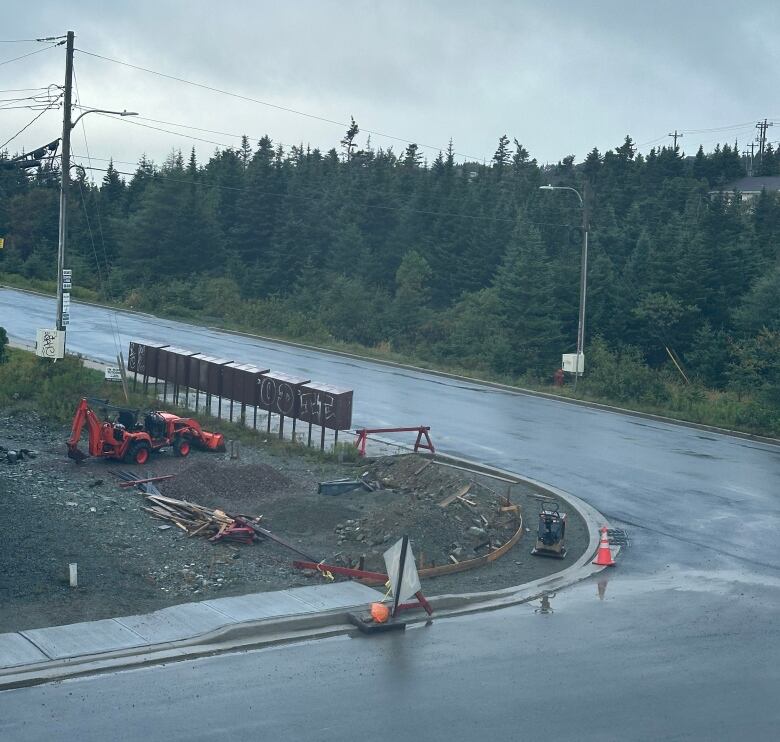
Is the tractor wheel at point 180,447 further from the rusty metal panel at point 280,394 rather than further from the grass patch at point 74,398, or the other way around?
the rusty metal panel at point 280,394

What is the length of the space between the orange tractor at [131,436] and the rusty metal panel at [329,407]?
2.71m

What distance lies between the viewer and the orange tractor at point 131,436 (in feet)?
67.7

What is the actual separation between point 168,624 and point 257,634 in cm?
106

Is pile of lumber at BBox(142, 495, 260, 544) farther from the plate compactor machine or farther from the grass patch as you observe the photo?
the grass patch

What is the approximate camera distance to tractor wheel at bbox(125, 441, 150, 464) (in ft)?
68.5

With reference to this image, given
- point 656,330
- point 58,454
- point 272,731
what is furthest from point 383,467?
point 656,330

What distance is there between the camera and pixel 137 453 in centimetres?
2094

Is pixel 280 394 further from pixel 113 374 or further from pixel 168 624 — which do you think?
pixel 168 624

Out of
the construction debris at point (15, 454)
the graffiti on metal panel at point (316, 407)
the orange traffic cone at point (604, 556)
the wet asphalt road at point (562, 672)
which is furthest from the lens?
the graffiti on metal panel at point (316, 407)

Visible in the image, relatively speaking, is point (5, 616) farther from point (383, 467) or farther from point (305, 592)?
point (383, 467)

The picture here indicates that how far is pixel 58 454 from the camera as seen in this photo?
21.6m

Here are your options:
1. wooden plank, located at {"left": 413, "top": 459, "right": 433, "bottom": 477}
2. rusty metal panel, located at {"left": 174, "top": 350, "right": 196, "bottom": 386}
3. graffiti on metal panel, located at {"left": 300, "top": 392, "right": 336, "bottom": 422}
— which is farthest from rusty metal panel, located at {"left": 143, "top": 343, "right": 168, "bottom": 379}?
wooden plank, located at {"left": 413, "top": 459, "right": 433, "bottom": 477}

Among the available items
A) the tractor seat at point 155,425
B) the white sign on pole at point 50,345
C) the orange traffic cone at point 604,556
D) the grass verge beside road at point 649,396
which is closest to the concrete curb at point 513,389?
the grass verge beside road at point 649,396

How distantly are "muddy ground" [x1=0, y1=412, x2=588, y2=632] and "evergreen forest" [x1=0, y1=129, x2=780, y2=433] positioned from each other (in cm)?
1589
